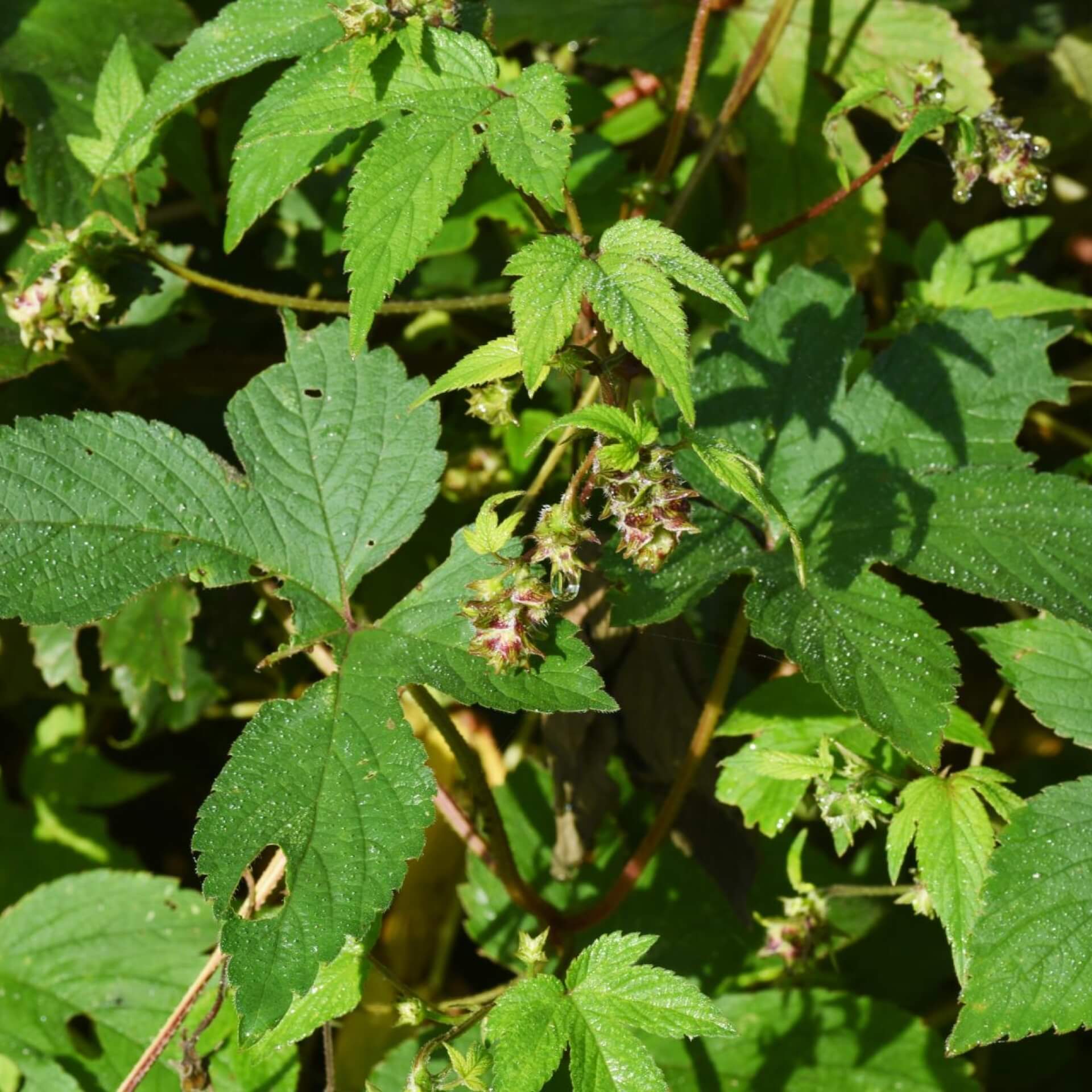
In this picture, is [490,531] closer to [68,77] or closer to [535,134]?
[535,134]

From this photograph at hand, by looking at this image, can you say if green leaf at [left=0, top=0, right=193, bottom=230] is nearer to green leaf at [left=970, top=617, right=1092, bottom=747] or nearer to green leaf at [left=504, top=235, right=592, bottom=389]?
green leaf at [left=504, top=235, right=592, bottom=389]

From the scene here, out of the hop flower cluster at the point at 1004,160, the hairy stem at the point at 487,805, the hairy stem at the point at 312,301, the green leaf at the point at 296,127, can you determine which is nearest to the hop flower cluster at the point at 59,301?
the hairy stem at the point at 312,301

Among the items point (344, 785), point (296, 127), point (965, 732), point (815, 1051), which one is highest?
point (296, 127)

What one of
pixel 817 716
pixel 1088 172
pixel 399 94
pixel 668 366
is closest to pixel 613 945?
pixel 817 716

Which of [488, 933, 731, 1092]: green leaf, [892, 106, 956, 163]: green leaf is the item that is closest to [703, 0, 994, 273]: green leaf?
[892, 106, 956, 163]: green leaf

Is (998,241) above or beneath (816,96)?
beneath

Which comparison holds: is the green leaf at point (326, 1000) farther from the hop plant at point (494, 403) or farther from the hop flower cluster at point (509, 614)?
the hop plant at point (494, 403)

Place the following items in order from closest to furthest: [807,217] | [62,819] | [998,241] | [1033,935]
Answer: [1033,935]
[807,217]
[998,241]
[62,819]

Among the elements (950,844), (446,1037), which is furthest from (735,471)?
(446,1037)
